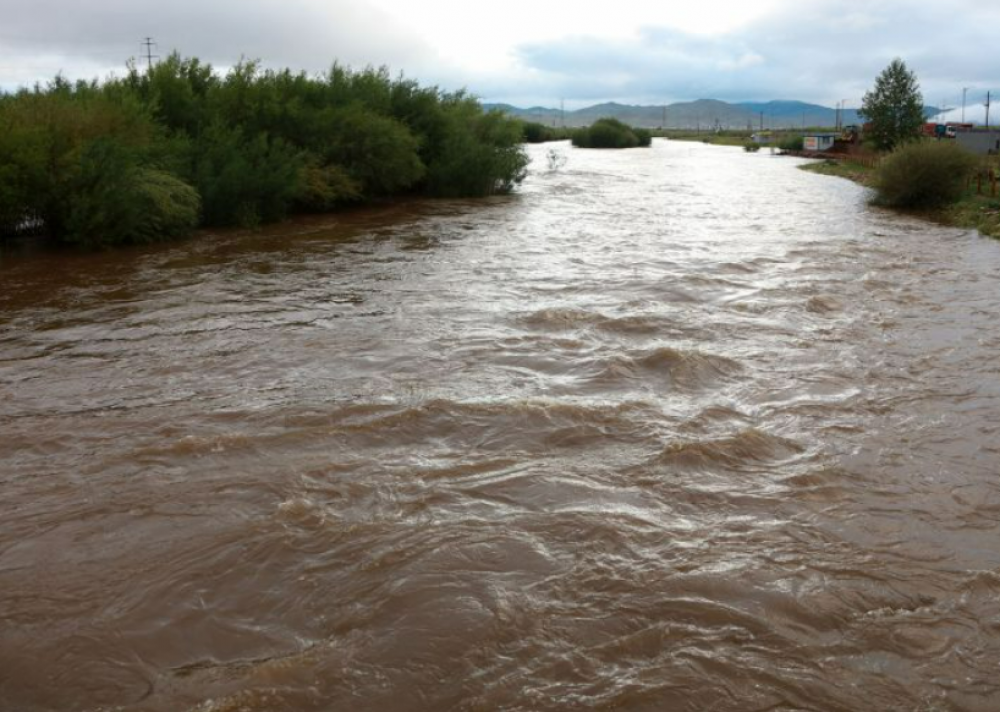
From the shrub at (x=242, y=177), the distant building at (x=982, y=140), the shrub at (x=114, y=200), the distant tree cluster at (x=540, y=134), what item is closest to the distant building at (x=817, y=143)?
the distant building at (x=982, y=140)

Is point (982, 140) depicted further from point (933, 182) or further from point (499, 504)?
point (499, 504)

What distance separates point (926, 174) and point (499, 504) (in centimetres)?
3075

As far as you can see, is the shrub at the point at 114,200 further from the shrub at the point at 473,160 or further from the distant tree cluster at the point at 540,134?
the distant tree cluster at the point at 540,134

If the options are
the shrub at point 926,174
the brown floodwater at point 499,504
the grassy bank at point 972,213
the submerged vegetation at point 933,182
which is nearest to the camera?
the brown floodwater at point 499,504

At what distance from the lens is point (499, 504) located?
637 cm

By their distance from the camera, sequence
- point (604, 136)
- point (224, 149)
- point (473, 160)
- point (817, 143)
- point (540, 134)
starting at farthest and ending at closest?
1. point (540, 134)
2. point (604, 136)
3. point (817, 143)
4. point (473, 160)
5. point (224, 149)

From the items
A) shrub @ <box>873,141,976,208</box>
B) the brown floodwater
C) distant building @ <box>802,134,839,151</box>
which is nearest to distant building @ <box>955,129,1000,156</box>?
distant building @ <box>802,134,839,151</box>

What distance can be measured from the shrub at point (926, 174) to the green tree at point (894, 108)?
96.8 ft

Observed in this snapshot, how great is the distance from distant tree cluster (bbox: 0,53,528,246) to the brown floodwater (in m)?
5.29

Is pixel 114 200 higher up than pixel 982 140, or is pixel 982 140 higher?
pixel 982 140

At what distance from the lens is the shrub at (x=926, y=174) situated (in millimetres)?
30453

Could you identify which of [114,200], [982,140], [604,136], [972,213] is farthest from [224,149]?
[604,136]

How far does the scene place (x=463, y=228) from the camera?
2520cm

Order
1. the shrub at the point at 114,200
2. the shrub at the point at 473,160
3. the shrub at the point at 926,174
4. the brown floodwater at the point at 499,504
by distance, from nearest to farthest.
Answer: the brown floodwater at the point at 499,504, the shrub at the point at 114,200, the shrub at the point at 926,174, the shrub at the point at 473,160
